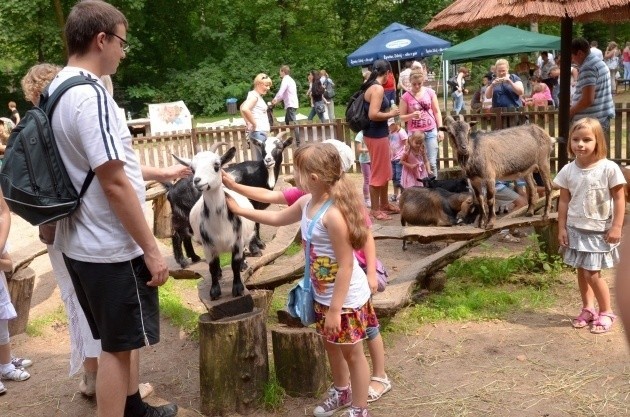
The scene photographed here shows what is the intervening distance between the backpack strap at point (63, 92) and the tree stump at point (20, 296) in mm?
3030

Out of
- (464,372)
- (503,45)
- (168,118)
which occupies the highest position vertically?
(503,45)

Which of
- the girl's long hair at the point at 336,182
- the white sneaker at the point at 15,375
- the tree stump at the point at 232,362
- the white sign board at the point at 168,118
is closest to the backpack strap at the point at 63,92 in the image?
the girl's long hair at the point at 336,182

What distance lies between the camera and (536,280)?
5695mm

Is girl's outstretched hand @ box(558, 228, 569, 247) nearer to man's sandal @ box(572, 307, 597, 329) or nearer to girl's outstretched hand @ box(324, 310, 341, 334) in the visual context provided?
man's sandal @ box(572, 307, 597, 329)

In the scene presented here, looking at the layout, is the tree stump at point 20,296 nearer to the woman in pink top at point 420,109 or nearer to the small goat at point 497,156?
the small goat at point 497,156

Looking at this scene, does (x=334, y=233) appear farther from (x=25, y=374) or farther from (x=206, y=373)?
(x=25, y=374)

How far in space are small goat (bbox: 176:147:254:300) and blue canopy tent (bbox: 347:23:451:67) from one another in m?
15.1

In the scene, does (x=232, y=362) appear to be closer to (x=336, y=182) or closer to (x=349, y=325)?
(x=349, y=325)

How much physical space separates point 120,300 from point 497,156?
4296 millimetres

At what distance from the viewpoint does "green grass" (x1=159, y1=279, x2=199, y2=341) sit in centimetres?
526

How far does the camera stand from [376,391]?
3840 millimetres

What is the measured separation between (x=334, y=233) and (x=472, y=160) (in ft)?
10.5

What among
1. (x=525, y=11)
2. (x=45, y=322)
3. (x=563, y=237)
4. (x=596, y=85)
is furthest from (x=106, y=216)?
(x=596, y=85)

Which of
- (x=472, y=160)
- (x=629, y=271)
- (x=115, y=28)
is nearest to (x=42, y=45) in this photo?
(x=472, y=160)
